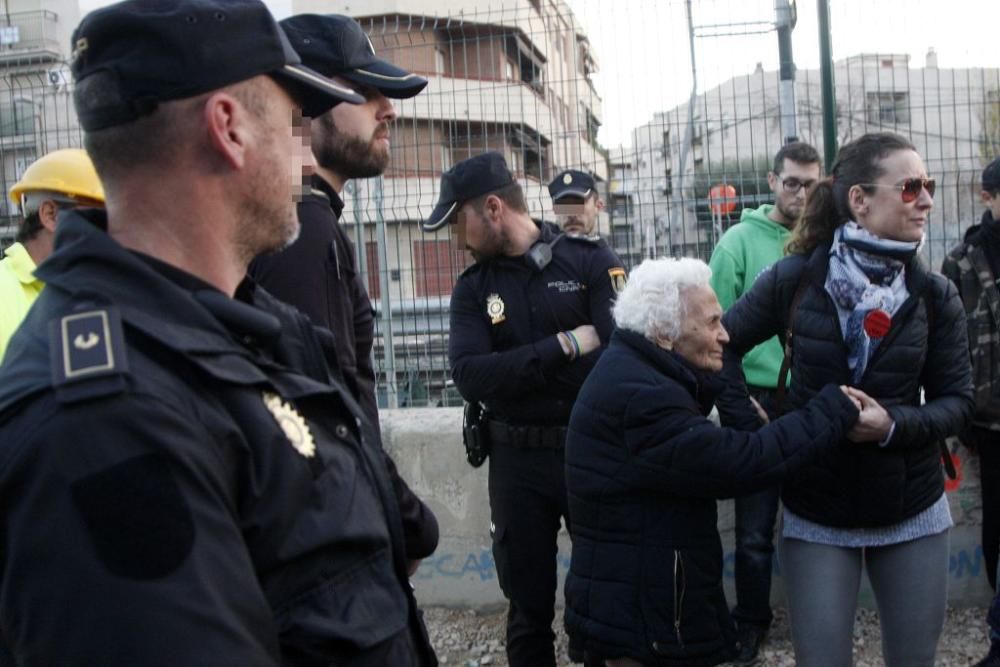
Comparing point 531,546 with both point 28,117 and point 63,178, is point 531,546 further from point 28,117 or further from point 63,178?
point 28,117

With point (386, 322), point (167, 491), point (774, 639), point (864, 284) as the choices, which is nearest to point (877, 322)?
point (864, 284)

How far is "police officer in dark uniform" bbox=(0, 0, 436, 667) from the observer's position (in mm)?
1017

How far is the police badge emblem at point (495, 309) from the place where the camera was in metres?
3.85

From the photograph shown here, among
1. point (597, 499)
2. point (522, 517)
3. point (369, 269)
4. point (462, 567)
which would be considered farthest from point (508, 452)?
point (369, 269)

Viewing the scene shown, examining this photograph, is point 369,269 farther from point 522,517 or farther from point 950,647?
point 950,647

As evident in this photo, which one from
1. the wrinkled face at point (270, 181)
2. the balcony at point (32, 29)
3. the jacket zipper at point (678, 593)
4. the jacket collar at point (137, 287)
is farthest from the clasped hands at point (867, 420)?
the balcony at point (32, 29)

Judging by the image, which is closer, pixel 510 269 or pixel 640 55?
pixel 510 269

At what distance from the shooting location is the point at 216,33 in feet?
4.27

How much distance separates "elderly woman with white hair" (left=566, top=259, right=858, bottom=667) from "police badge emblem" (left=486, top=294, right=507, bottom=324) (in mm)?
960

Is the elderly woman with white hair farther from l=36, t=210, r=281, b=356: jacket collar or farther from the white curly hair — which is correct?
l=36, t=210, r=281, b=356: jacket collar

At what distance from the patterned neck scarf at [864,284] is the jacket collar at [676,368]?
1.49 ft

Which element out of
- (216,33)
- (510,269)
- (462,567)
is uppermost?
(216,33)

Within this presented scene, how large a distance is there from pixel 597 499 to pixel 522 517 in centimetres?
94

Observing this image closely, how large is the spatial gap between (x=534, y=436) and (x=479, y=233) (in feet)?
2.71
